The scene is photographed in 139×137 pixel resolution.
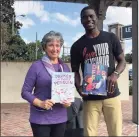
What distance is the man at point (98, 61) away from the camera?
2.89m

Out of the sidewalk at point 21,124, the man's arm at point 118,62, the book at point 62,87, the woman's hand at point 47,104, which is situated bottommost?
the sidewalk at point 21,124

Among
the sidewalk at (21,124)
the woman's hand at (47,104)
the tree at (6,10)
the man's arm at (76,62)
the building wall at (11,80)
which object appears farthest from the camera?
the building wall at (11,80)

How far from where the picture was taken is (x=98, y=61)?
114 inches

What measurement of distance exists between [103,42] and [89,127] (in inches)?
30.8

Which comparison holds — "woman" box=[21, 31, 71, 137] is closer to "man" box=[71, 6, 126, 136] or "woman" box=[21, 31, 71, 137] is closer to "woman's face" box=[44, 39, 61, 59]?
"woman's face" box=[44, 39, 61, 59]

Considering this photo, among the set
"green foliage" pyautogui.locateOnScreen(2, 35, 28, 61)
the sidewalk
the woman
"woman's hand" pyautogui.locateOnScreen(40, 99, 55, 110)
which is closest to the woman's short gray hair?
the woman

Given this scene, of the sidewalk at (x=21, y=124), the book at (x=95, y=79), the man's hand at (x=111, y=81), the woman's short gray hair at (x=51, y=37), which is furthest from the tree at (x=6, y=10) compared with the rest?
the man's hand at (x=111, y=81)

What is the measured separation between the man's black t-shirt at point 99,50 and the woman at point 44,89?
26 centimetres

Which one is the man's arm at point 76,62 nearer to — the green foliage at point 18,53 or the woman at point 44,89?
the woman at point 44,89

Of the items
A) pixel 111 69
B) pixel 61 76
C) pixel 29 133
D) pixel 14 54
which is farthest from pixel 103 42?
pixel 14 54

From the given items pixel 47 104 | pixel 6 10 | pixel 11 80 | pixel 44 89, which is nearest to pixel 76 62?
pixel 44 89

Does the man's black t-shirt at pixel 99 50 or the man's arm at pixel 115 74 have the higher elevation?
the man's black t-shirt at pixel 99 50

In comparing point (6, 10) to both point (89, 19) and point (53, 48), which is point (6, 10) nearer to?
point (89, 19)

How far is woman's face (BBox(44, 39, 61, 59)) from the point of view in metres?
2.71
